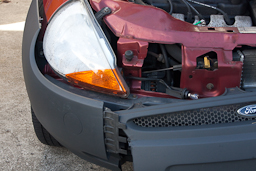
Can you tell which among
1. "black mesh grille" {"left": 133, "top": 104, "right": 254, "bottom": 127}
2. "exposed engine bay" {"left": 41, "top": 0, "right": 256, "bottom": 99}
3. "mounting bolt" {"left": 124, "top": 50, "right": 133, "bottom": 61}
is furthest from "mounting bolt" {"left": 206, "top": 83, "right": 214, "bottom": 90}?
"mounting bolt" {"left": 124, "top": 50, "right": 133, "bottom": 61}

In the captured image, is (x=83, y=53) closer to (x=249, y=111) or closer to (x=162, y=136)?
(x=162, y=136)

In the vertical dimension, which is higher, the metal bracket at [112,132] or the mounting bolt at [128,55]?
the mounting bolt at [128,55]

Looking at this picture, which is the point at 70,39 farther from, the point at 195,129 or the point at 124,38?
the point at 195,129

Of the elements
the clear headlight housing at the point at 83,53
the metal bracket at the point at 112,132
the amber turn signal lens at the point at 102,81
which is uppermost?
the clear headlight housing at the point at 83,53

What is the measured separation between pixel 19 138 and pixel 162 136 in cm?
139

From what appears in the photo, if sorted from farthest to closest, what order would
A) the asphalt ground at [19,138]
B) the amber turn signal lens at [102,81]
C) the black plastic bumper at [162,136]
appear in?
1. the asphalt ground at [19,138]
2. the amber turn signal lens at [102,81]
3. the black plastic bumper at [162,136]

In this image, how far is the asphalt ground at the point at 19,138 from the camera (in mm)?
1940

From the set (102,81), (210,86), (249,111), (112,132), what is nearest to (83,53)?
(102,81)

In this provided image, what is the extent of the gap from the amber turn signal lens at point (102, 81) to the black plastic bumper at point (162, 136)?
0.22ft

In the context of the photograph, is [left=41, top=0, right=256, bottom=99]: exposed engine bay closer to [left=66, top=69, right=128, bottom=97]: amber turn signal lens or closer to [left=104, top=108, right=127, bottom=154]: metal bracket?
[left=66, top=69, right=128, bottom=97]: amber turn signal lens

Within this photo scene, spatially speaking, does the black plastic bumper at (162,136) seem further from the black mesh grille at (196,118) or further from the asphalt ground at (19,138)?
the asphalt ground at (19,138)

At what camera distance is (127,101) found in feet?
4.70

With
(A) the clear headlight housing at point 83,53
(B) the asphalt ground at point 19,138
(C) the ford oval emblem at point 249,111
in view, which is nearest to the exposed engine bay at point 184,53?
(A) the clear headlight housing at point 83,53

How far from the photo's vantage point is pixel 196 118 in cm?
133
